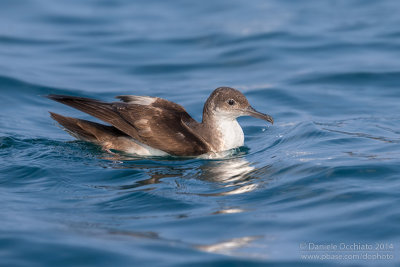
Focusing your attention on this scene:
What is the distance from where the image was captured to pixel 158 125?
29.0ft

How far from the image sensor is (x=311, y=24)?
55.6ft

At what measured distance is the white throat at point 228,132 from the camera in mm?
9148

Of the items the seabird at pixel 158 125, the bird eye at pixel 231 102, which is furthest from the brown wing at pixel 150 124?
the bird eye at pixel 231 102

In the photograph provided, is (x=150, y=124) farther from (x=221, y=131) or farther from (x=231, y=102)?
(x=231, y=102)

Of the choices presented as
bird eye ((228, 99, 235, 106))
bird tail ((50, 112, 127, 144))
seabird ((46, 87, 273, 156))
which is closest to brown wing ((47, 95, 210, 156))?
seabird ((46, 87, 273, 156))

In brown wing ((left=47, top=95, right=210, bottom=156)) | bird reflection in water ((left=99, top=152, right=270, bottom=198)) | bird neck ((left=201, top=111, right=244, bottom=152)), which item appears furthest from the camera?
bird neck ((left=201, top=111, right=244, bottom=152))

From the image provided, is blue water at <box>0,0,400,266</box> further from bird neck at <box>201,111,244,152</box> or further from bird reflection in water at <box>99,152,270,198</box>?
bird neck at <box>201,111,244,152</box>

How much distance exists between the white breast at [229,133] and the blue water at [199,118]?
232mm

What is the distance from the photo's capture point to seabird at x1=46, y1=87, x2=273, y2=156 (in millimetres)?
8828

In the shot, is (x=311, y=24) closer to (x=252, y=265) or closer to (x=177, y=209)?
(x=177, y=209)

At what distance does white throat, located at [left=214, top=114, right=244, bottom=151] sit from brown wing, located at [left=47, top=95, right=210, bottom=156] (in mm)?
291

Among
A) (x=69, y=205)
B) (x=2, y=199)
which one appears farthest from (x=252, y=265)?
(x=2, y=199)

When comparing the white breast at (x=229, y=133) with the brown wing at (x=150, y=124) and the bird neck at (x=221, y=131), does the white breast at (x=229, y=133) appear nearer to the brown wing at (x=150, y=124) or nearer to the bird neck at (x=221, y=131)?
the bird neck at (x=221, y=131)

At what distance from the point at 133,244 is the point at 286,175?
2659 millimetres
